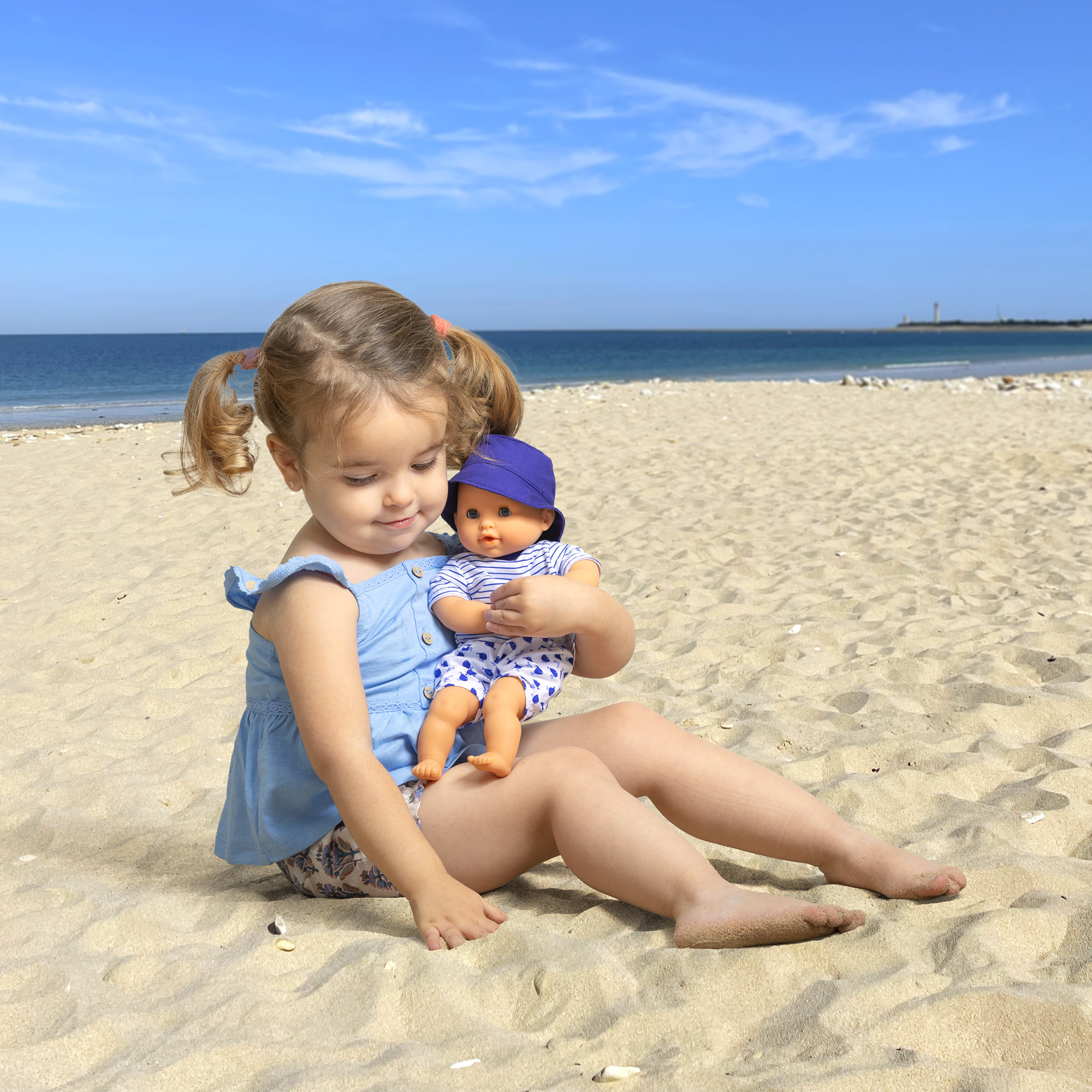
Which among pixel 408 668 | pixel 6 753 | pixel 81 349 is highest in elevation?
pixel 81 349

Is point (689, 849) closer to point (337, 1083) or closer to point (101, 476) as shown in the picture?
point (337, 1083)

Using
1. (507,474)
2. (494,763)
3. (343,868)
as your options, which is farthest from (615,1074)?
(507,474)

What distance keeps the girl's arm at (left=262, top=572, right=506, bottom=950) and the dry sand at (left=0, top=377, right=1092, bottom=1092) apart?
72mm

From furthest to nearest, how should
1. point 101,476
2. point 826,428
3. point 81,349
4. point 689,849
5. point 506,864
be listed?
point 81,349, point 826,428, point 101,476, point 506,864, point 689,849

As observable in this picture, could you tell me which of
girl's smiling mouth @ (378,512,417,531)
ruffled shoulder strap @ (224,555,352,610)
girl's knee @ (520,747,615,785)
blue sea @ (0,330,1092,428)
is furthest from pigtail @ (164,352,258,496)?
blue sea @ (0,330,1092,428)

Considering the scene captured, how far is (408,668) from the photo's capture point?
2098mm

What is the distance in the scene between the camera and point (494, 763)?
1929 millimetres

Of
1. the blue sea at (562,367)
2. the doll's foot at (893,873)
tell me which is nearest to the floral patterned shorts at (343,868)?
the doll's foot at (893,873)

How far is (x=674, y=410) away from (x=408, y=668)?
1145 cm

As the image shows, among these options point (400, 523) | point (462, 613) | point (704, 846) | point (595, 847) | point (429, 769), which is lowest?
point (704, 846)

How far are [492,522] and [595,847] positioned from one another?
769 mm

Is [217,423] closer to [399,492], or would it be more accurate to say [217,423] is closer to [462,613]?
[399,492]

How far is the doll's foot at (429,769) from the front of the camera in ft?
6.38

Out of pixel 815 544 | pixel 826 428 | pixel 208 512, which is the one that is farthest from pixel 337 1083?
pixel 826 428
